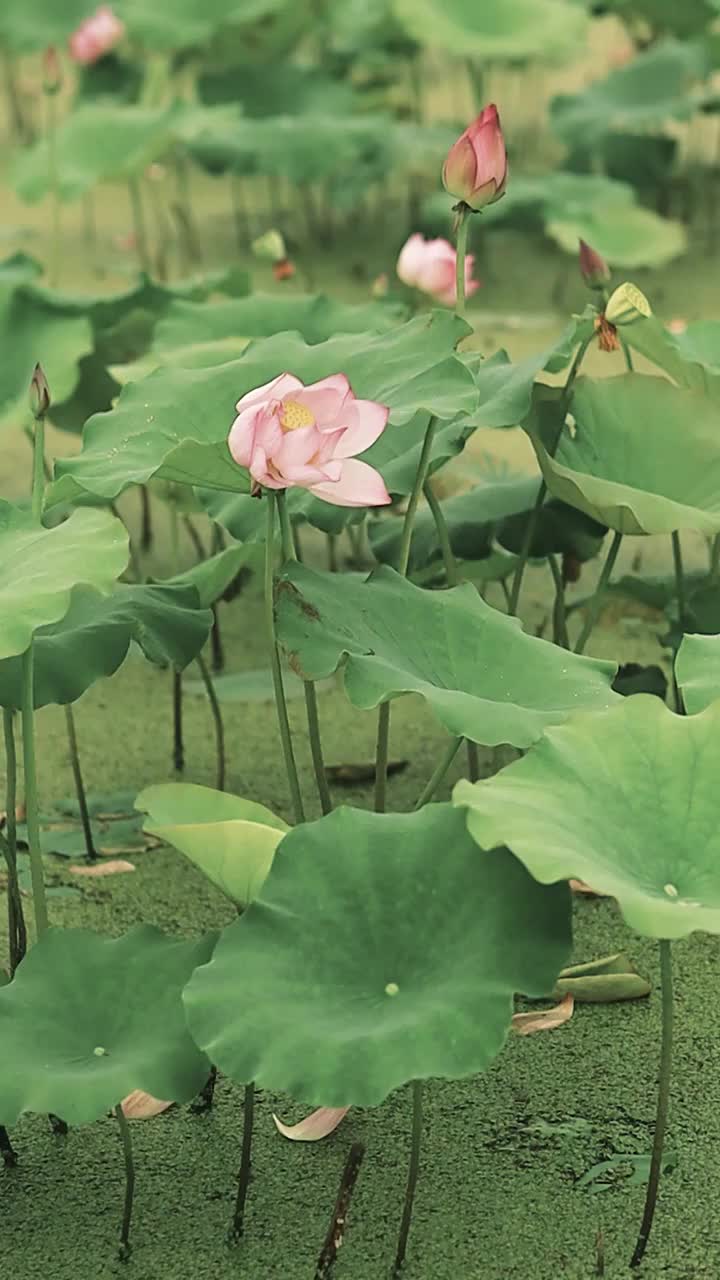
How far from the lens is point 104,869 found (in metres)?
1.90

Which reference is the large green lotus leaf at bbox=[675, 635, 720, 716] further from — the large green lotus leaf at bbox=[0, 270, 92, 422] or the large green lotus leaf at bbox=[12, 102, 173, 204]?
the large green lotus leaf at bbox=[12, 102, 173, 204]

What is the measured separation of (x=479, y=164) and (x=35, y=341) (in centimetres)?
109

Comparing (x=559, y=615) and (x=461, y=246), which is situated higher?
(x=461, y=246)

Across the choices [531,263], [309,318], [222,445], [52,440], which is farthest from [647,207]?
[222,445]

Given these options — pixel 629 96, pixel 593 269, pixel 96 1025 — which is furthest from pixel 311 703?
pixel 629 96

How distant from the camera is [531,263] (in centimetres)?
394

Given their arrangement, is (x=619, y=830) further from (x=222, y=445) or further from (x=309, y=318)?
(x=309, y=318)

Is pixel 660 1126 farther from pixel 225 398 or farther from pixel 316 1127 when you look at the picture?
pixel 225 398

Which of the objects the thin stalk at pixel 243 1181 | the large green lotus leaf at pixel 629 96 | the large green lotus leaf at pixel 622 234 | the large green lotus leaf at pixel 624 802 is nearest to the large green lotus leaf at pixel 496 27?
the large green lotus leaf at pixel 629 96

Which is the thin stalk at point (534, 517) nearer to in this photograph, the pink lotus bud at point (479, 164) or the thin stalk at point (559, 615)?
the thin stalk at point (559, 615)

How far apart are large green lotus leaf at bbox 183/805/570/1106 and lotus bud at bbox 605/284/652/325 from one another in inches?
20.4

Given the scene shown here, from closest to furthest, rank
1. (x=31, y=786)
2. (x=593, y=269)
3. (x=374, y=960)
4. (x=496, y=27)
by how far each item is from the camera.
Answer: (x=374, y=960) < (x=31, y=786) < (x=593, y=269) < (x=496, y=27)

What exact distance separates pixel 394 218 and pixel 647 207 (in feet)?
1.84

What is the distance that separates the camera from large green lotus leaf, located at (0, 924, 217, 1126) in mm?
1227
